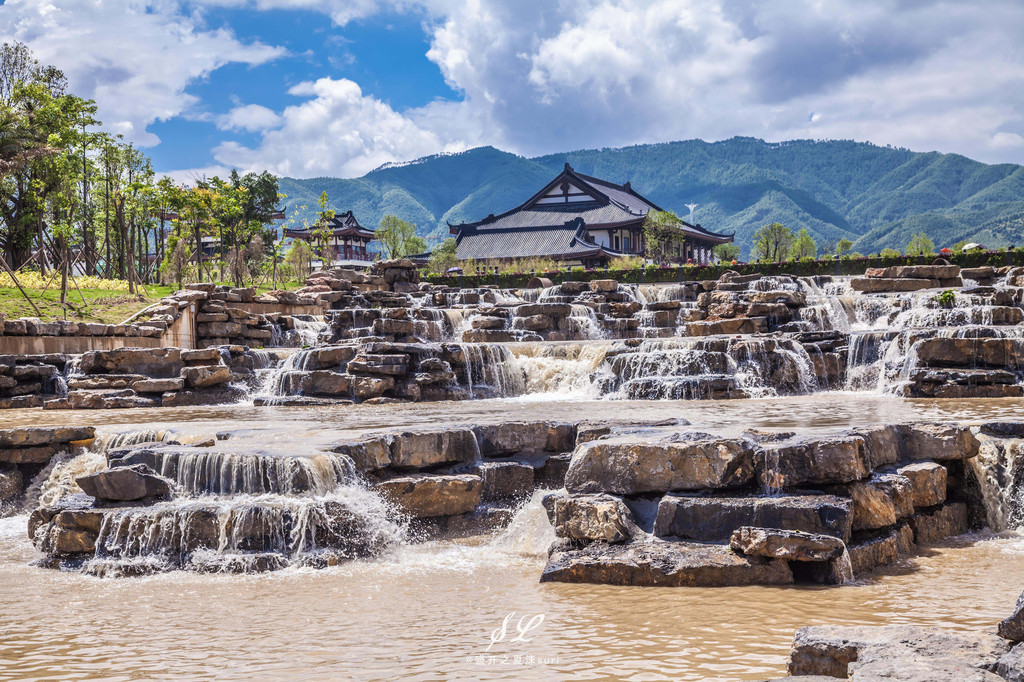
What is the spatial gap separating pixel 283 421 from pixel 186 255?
34.5 metres

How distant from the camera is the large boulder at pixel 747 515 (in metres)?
7.23

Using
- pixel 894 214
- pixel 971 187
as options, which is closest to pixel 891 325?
pixel 894 214

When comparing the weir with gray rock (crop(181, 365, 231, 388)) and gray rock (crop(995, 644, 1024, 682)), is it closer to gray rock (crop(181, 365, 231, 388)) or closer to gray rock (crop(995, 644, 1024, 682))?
gray rock (crop(181, 365, 231, 388))

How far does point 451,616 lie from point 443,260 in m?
57.5

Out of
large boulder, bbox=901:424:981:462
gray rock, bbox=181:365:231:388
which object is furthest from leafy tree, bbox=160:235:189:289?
large boulder, bbox=901:424:981:462

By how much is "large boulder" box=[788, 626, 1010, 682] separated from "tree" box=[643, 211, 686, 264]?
54440 mm

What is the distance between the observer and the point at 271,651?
5.57 m

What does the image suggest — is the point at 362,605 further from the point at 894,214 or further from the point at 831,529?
the point at 894,214

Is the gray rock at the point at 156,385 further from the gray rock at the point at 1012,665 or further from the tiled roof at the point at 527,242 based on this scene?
the tiled roof at the point at 527,242

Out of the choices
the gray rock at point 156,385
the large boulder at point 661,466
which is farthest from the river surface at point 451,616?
the gray rock at point 156,385

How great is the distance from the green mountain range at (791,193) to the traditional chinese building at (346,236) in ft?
181

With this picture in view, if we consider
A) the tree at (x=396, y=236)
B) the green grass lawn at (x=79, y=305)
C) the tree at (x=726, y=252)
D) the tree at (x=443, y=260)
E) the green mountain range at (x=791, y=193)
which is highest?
the green mountain range at (x=791, y=193)

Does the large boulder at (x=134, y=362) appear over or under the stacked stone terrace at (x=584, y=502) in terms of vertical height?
over

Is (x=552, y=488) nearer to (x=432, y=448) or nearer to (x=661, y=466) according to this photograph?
(x=432, y=448)
